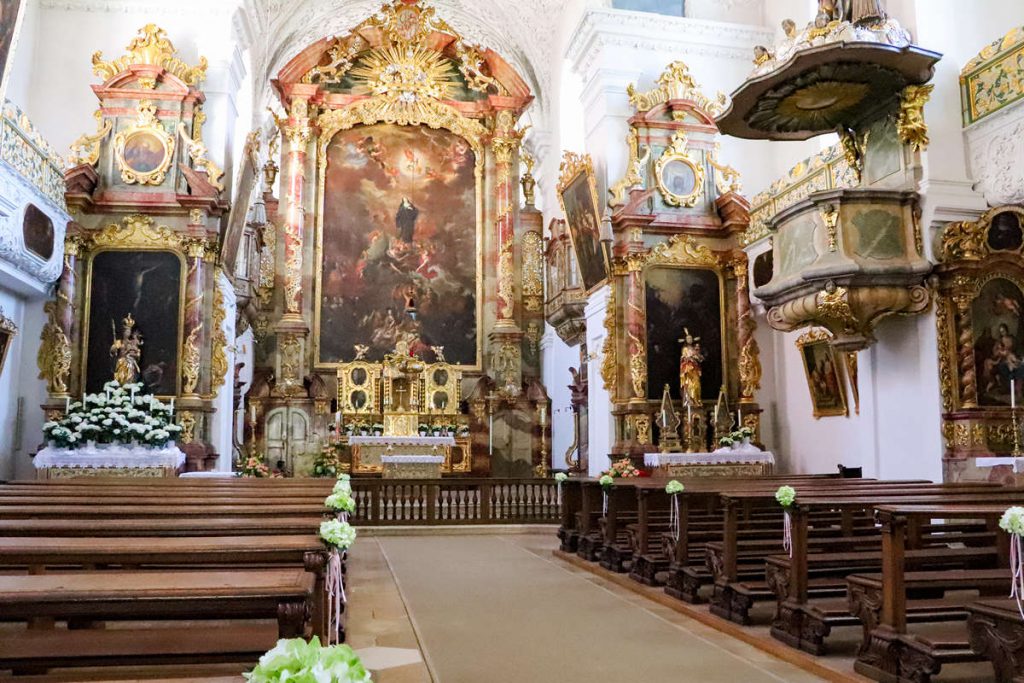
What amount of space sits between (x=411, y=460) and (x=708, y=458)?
5228mm

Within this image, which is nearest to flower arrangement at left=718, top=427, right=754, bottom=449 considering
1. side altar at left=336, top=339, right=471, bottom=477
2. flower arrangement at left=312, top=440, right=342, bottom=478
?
side altar at left=336, top=339, right=471, bottom=477

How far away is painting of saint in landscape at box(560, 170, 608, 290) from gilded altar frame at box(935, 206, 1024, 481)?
6134mm

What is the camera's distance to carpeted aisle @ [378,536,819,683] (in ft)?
14.4

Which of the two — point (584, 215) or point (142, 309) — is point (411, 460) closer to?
point (142, 309)

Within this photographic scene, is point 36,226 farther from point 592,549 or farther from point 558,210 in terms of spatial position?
point 558,210

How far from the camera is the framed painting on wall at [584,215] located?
13891 millimetres

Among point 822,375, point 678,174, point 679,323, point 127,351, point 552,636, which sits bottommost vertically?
point 552,636

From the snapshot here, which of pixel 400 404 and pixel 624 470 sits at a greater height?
pixel 400 404

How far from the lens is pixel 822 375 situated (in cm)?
1238

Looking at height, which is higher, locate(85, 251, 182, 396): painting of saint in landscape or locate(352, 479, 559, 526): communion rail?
locate(85, 251, 182, 396): painting of saint in landscape

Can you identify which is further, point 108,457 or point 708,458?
point 708,458

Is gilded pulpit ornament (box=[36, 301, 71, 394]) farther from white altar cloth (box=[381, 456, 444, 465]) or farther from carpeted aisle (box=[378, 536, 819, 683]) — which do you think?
carpeted aisle (box=[378, 536, 819, 683])

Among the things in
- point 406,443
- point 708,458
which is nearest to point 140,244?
point 406,443

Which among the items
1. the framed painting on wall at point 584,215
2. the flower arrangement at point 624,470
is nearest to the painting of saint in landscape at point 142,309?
the framed painting on wall at point 584,215
